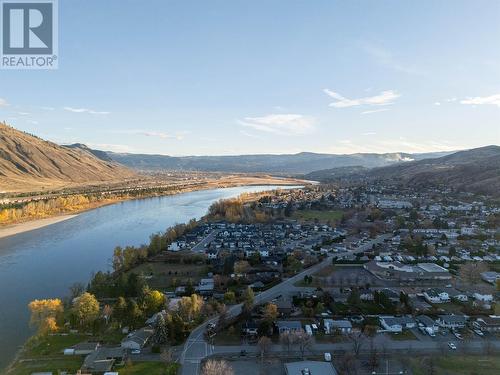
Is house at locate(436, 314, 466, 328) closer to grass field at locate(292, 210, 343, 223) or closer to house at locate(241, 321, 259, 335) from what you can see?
house at locate(241, 321, 259, 335)

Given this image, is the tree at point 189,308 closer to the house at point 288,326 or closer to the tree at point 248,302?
the tree at point 248,302

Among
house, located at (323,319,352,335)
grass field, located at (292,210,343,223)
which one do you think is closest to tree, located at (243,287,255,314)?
house, located at (323,319,352,335)

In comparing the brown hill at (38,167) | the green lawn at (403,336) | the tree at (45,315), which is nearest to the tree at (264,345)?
the green lawn at (403,336)

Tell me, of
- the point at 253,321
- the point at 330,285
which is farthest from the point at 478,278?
the point at 253,321

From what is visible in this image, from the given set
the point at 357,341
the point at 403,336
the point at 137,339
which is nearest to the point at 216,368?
the point at 137,339

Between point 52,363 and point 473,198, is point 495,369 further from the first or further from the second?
point 473,198
